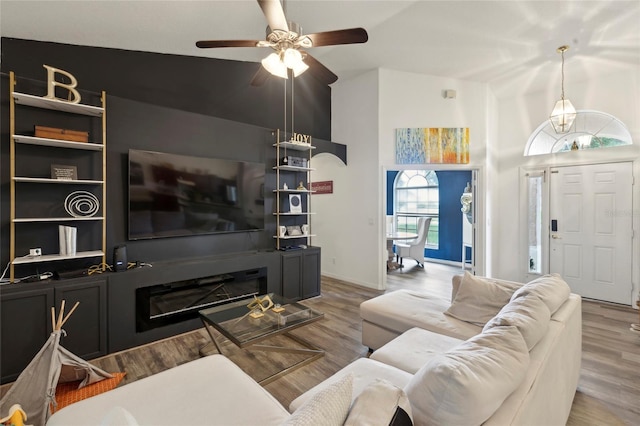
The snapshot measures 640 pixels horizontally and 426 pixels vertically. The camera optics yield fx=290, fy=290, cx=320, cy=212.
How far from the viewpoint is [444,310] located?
8.59ft

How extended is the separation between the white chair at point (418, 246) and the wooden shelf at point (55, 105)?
6.11 metres

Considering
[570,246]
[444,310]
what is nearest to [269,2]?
[444,310]

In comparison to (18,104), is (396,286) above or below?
below

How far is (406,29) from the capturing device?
3.81 m

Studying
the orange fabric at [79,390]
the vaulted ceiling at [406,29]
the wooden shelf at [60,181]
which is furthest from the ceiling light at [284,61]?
the orange fabric at [79,390]

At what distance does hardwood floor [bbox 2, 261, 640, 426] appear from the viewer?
2.13 meters

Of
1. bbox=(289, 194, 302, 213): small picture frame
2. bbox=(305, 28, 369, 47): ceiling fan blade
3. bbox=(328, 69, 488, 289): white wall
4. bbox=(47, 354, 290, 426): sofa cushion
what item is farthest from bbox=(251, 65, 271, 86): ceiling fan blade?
bbox=(47, 354, 290, 426): sofa cushion

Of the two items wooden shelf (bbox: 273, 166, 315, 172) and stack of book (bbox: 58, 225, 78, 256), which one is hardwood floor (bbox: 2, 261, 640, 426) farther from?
wooden shelf (bbox: 273, 166, 315, 172)

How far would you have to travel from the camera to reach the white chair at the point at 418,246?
6.75 metres

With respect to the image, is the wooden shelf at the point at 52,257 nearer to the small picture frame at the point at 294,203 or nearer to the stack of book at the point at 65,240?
the stack of book at the point at 65,240

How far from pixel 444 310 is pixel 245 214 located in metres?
2.68

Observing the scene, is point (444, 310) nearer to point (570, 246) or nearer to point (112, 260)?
point (112, 260)

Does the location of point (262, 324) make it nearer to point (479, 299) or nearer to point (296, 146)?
point (479, 299)

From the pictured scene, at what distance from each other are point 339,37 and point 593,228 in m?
4.89
